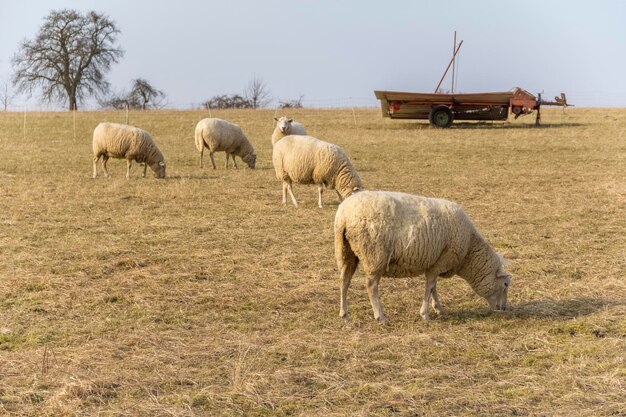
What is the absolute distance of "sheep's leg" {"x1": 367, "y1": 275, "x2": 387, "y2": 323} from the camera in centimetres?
604

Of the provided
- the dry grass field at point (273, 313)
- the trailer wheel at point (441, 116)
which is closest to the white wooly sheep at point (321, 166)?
the dry grass field at point (273, 313)

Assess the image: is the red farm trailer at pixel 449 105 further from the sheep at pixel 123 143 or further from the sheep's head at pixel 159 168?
the sheep at pixel 123 143

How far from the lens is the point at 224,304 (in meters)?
6.57

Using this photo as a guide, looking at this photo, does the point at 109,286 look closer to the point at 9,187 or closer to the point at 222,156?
the point at 9,187

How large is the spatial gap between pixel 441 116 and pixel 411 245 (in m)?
23.2

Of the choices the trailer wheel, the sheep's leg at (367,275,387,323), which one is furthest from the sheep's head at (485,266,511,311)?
the trailer wheel

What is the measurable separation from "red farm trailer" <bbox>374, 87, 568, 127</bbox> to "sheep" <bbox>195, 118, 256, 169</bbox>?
11013 millimetres

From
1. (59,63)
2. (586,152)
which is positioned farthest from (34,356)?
(59,63)

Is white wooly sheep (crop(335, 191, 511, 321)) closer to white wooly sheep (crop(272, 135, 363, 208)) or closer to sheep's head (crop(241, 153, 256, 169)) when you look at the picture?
white wooly sheep (crop(272, 135, 363, 208))

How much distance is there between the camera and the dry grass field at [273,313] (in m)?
4.47

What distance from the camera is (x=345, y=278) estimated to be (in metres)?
6.23

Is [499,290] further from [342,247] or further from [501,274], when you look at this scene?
[342,247]

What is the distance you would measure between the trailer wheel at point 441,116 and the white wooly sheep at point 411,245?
22.3 m

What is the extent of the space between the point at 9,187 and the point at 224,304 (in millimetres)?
9037
